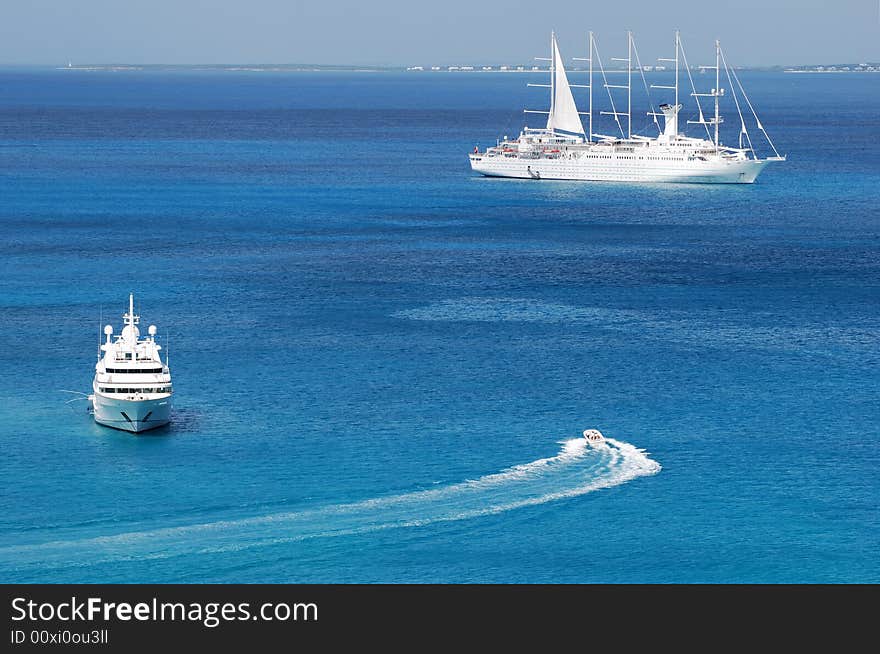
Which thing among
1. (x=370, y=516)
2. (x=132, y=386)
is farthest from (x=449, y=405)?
(x=370, y=516)

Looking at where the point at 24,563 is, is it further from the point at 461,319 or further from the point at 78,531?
the point at 461,319

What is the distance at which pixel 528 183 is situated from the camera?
190500 mm

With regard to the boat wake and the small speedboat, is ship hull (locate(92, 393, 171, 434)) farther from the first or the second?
the small speedboat

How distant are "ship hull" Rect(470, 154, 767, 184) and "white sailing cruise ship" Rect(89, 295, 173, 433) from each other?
119 meters

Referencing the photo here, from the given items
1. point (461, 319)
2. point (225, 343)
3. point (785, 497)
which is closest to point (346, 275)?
point (461, 319)

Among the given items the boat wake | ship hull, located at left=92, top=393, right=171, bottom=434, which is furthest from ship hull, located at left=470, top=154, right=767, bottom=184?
ship hull, located at left=92, top=393, right=171, bottom=434

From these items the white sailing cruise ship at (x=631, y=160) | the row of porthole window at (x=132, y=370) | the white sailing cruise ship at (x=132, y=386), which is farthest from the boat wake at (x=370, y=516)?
the white sailing cruise ship at (x=631, y=160)

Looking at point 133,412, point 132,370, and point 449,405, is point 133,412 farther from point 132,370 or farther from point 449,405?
point 449,405

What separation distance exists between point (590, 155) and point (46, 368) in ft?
374

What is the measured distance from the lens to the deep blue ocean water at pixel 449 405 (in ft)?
195

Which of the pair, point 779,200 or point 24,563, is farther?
point 779,200

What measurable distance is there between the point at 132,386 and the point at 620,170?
124112mm

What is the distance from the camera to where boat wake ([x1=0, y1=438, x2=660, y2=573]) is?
58562 millimetres

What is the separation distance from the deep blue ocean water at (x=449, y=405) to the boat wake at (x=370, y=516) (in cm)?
14
